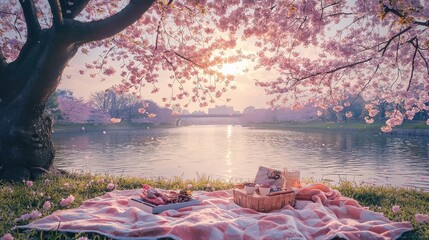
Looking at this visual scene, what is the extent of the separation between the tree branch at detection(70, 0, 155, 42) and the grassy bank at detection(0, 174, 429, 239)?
3.13m

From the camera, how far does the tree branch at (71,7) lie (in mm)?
8438

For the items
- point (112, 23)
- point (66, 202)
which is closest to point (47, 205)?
point (66, 202)

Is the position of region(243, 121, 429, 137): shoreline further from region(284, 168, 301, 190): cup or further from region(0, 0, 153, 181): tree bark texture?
region(0, 0, 153, 181): tree bark texture

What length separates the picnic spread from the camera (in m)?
4.36

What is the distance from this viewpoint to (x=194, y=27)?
428 inches

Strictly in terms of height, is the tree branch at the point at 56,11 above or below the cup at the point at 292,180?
above

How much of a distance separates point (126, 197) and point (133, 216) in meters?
1.42

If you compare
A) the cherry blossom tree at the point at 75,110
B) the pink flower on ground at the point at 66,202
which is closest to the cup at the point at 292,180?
the pink flower on ground at the point at 66,202

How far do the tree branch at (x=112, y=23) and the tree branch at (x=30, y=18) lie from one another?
5.51ft

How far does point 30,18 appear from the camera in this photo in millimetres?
7969

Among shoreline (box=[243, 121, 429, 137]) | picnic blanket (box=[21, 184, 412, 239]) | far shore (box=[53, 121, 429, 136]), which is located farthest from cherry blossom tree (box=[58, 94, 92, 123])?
picnic blanket (box=[21, 184, 412, 239])

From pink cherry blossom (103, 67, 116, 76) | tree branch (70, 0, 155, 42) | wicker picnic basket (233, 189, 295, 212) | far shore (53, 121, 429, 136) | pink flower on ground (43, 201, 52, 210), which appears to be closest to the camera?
pink flower on ground (43, 201, 52, 210)

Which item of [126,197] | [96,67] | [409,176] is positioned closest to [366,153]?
[409,176]

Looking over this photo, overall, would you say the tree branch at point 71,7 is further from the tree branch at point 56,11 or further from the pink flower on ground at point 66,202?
the pink flower on ground at point 66,202
